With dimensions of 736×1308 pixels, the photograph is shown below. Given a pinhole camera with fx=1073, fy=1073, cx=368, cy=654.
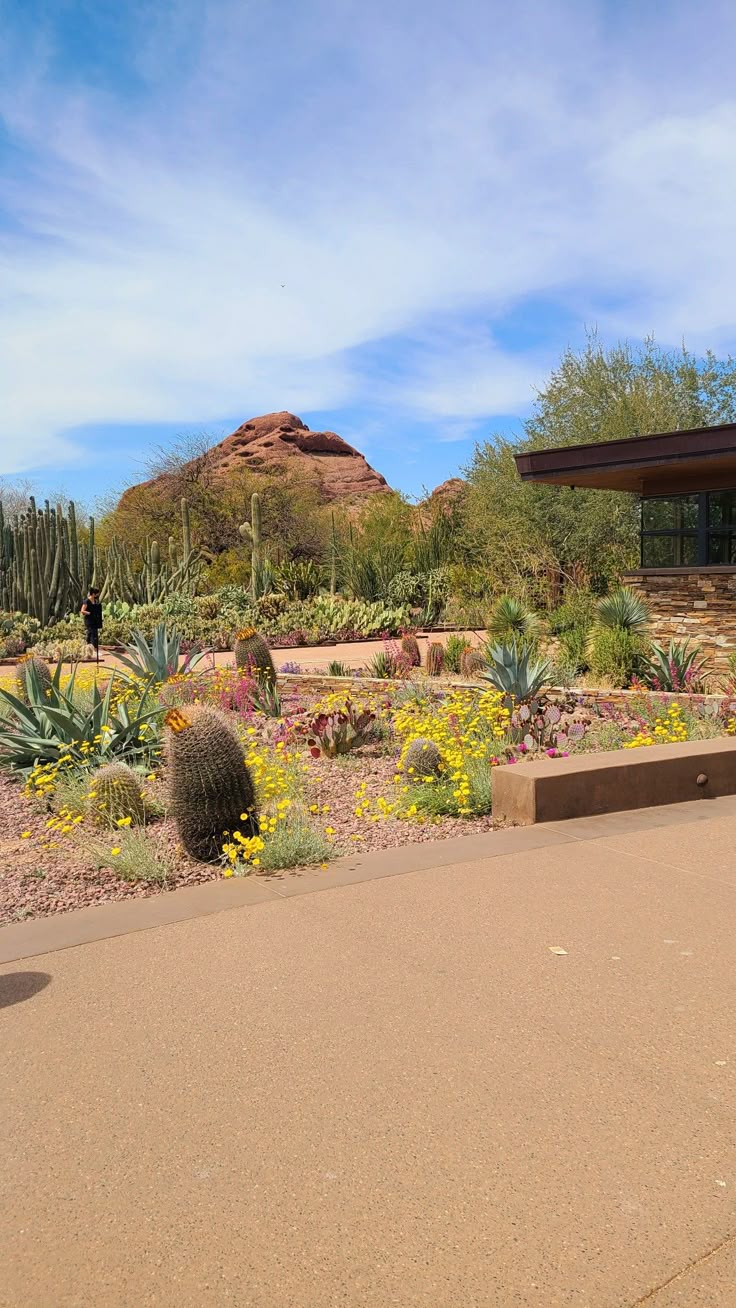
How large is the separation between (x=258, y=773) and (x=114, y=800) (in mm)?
Answer: 963

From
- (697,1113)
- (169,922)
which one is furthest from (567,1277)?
(169,922)

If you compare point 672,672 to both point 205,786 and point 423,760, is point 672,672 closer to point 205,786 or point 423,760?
point 423,760

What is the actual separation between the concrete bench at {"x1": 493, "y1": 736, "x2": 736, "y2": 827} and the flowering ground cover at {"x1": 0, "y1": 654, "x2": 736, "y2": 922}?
0.30 metres

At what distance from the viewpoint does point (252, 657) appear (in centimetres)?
1256

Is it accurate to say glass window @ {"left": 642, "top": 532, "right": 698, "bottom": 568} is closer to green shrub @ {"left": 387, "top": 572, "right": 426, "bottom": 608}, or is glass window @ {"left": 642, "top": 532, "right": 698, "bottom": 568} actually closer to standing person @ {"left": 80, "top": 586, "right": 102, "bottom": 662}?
standing person @ {"left": 80, "top": 586, "right": 102, "bottom": 662}

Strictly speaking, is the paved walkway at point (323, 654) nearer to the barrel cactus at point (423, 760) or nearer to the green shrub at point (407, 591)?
the green shrub at point (407, 591)

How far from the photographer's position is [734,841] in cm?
617

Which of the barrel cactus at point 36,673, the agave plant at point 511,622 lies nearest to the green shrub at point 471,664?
the agave plant at point 511,622

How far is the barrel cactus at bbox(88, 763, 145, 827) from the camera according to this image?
22.6 feet

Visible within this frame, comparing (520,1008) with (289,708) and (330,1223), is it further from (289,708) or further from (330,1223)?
(289,708)

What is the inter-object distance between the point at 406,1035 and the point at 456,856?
230 cm

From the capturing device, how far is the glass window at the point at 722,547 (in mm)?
16469

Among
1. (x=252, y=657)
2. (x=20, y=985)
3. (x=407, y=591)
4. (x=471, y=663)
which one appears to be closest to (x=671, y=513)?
(x=471, y=663)

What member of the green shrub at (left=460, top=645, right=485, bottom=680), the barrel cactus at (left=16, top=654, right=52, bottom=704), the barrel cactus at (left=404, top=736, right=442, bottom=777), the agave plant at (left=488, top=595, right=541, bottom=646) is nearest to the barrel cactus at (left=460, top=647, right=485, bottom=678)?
the green shrub at (left=460, top=645, right=485, bottom=680)
